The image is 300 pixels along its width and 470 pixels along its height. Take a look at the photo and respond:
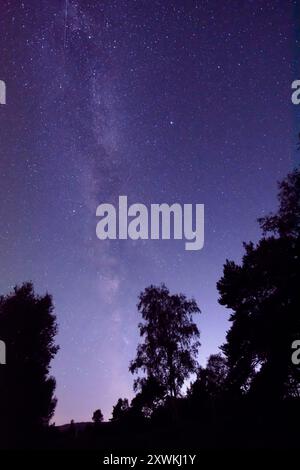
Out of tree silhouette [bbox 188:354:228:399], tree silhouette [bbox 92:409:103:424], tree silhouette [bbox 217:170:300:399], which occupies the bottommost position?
tree silhouette [bbox 92:409:103:424]

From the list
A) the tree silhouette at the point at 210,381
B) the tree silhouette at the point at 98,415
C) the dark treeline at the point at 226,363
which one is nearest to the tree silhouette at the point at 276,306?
the dark treeline at the point at 226,363

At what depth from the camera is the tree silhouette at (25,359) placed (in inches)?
1019

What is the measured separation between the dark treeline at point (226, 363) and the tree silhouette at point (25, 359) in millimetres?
79

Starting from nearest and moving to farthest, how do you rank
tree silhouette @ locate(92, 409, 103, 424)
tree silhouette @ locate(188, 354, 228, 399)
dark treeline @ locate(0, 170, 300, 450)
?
dark treeline @ locate(0, 170, 300, 450) → tree silhouette @ locate(188, 354, 228, 399) → tree silhouette @ locate(92, 409, 103, 424)

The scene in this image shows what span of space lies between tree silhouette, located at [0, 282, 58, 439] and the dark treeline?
0.08m

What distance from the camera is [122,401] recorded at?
300 ft

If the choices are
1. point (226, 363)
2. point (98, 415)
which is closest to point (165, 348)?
point (226, 363)

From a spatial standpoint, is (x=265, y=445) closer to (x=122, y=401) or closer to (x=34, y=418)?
(x=34, y=418)

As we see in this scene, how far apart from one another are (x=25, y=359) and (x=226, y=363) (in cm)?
1655

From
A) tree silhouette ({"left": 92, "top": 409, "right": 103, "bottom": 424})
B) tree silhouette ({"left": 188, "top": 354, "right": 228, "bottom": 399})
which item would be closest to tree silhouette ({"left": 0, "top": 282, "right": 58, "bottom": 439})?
tree silhouette ({"left": 188, "top": 354, "right": 228, "bottom": 399})

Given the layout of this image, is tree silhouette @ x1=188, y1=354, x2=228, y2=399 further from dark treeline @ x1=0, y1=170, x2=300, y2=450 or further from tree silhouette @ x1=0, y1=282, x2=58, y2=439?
tree silhouette @ x1=0, y1=282, x2=58, y2=439

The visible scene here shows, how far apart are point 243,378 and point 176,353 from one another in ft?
31.8

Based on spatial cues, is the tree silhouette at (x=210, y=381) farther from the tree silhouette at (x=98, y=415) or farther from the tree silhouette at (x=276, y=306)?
the tree silhouette at (x=98, y=415)

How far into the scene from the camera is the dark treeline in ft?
64.0
